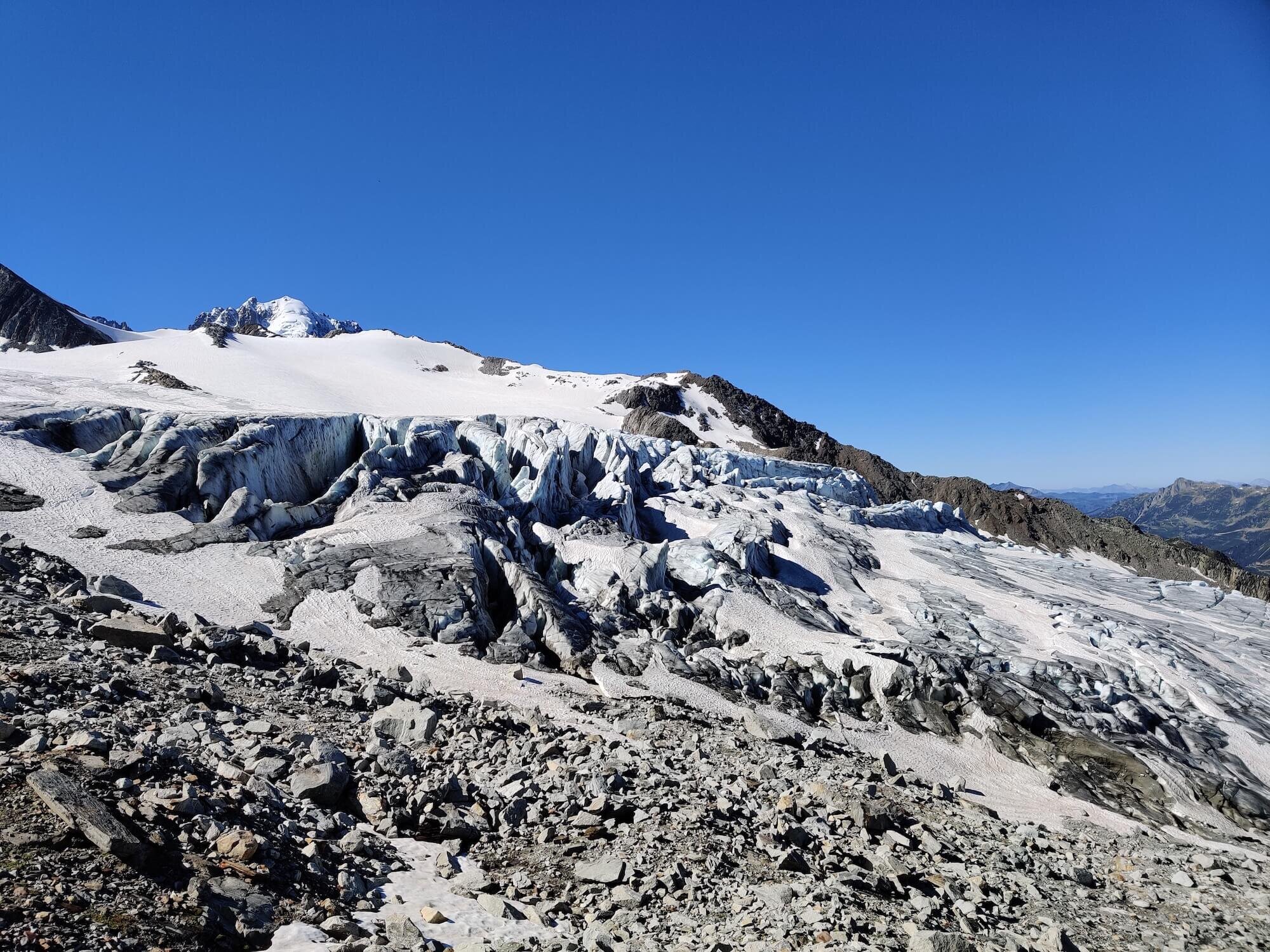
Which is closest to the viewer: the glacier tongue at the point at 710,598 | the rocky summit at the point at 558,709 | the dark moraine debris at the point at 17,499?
the rocky summit at the point at 558,709

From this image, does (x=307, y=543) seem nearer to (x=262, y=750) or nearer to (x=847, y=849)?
(x=262, y=750)

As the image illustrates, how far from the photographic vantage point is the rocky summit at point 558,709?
892 centimetres

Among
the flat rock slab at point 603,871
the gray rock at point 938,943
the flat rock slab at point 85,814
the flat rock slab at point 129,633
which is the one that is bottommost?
the flat rock slab at point 603,871

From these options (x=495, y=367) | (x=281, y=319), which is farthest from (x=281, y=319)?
(x=495, y=367)

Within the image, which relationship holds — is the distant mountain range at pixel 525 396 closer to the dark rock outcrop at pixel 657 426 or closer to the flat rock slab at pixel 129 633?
the dark rock outcrop at pixel 657 426

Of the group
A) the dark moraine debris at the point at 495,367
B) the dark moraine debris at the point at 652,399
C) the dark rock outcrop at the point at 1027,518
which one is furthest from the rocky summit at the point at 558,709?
the dark moraine debris at the point at 495,367

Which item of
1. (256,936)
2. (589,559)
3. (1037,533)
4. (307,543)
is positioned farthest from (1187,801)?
(1037,533)

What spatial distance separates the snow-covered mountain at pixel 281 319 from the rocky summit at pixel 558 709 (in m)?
145

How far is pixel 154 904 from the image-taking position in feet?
23.3

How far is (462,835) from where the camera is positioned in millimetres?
11242

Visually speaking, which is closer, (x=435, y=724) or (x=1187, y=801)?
(x=435, y=724)

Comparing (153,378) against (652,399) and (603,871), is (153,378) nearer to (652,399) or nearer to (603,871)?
(652,399)

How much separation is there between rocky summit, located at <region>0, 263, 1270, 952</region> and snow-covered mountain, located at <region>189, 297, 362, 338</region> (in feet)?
475

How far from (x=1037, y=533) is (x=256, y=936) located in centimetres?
8732
